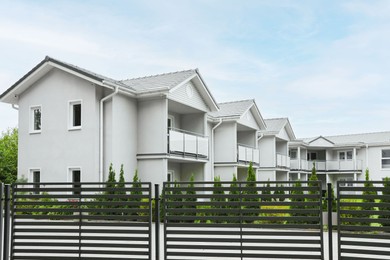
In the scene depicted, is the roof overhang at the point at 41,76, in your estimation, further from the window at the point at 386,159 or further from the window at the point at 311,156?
the window at the point at 311,156

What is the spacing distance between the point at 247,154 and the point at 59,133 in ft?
41.3

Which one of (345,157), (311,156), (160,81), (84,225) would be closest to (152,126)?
(160,81)

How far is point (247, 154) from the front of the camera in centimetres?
2722

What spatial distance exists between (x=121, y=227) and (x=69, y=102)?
1343 centimetres

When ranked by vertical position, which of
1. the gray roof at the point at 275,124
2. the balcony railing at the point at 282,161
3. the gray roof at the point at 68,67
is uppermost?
the gray roof at the point at 68,67

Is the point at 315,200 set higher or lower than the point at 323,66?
lower

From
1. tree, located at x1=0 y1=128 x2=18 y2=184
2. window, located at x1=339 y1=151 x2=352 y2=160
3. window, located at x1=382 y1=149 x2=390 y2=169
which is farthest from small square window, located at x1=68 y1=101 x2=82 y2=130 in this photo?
window, located at x1=339 y1=151 x2=352 y2=160

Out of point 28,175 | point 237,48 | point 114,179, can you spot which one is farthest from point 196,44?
point 28,175

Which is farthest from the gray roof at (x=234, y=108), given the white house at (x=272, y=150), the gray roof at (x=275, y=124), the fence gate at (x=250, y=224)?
the fence gate at (x=250, y=224)

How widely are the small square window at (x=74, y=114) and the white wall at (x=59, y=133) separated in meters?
0.18

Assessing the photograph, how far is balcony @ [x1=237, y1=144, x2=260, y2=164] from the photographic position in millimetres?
26219

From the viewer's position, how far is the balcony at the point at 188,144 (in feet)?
64.7

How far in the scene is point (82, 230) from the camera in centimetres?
683

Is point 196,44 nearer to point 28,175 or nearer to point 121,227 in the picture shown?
point 28,175
